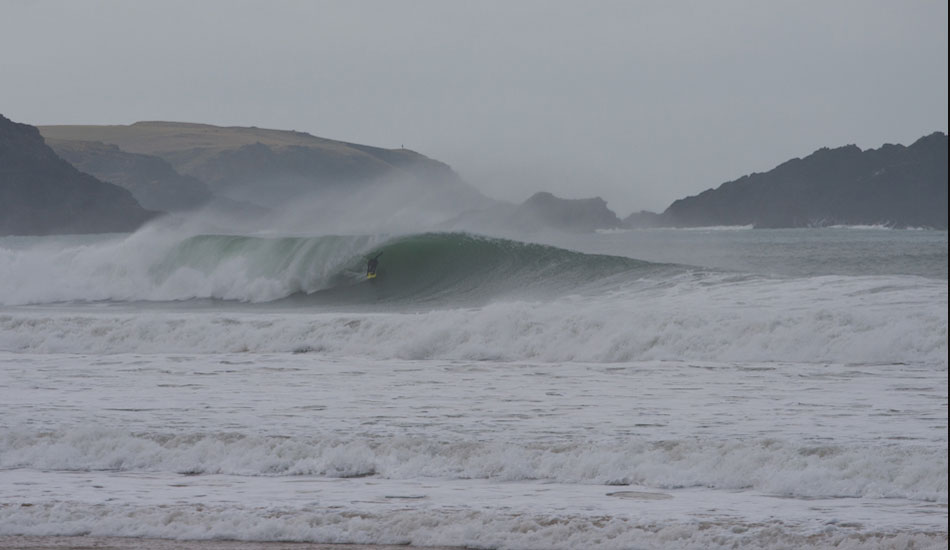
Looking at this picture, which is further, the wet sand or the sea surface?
the sea surface

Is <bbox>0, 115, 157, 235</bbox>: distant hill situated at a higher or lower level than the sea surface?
higher

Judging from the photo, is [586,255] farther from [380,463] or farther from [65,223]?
[65,223]

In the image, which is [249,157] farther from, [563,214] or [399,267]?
[399,267]

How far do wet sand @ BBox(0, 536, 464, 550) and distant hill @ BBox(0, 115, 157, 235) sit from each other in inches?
3636

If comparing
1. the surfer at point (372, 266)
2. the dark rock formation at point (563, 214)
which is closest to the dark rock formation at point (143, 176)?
the dark rock formation at point (563, 214)

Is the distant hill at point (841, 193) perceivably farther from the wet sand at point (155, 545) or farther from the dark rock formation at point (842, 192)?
the wet sand at point (155, 545)

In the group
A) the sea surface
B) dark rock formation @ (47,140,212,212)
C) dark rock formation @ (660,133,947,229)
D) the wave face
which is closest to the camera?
the sea surface

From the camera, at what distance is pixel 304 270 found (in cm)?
2233

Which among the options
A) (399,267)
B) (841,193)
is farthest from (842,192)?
(399,267)

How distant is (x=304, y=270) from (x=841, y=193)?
49738mm

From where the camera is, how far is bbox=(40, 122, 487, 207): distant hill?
9456 centimetres

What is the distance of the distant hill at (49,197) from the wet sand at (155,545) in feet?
303

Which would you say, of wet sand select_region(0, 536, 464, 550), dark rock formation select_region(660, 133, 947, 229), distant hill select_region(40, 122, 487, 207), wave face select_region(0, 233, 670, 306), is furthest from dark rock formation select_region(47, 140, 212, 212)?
wet sand select_region(0, 536, 464, 550)

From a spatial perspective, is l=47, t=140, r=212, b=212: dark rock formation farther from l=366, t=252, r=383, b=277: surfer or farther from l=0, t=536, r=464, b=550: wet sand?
l=0, t=536, r=464, b=550: wet sand
